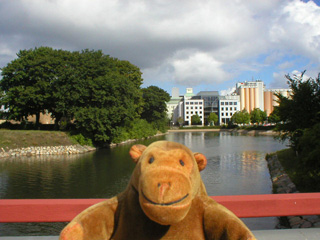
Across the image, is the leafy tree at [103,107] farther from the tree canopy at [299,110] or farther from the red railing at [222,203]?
the red railing at [222,203]

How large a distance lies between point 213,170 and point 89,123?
13804mm

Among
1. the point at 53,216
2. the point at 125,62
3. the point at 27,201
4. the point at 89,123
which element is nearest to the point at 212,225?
the point at 53,216

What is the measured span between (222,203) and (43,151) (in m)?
23.3

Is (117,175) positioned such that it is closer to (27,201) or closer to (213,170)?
(213,170)

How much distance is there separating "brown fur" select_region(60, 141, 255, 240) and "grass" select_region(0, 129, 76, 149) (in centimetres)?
2392

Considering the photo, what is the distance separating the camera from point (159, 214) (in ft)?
4.92

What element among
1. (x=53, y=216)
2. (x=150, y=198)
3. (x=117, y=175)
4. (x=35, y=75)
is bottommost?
(x=117, y=175)

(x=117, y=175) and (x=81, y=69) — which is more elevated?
(x=81, y=69)

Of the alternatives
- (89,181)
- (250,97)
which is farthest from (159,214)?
(250,97)

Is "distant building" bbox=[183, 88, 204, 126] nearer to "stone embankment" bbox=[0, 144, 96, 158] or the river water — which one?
"stone embankment" bbox=[0, 144, 96, 158]

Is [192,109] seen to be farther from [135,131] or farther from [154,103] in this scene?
[135,131]

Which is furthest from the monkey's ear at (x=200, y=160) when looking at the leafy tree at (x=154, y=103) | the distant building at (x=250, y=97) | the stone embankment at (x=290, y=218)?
the distant building at (x=250, y=97)

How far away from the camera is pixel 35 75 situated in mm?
25922

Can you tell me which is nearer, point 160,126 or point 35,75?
point 35,75
